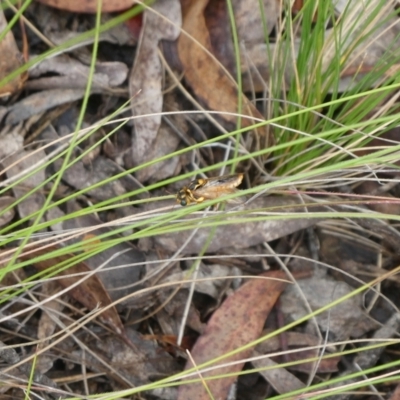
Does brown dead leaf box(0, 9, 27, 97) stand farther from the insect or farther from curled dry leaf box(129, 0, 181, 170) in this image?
the insect

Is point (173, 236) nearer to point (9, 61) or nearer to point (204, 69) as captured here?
point (204, 69)

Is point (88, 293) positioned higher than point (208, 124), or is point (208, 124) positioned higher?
point (208, 124)

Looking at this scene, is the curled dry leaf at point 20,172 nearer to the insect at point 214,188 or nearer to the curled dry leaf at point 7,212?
the curled dry leaf at point 7,212

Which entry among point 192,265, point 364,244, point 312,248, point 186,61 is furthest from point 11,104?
point 364,244

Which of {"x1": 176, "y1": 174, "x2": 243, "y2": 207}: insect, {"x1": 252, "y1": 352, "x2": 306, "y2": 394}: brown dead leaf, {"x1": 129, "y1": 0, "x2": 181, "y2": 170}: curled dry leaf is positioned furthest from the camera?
{"x1": 129, "y1": 0, "x2": 181, "y2": 170}: curled dry leaf

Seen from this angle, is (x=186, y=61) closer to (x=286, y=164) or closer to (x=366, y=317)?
(x=286, y=164)

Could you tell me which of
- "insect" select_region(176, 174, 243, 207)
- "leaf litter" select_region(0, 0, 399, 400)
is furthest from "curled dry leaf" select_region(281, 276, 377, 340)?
"insect" select_region(176, 174, 243, 207)

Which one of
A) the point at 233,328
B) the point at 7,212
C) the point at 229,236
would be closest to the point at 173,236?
the point at 229,236

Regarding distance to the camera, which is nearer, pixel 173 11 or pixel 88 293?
pixel 88 293
